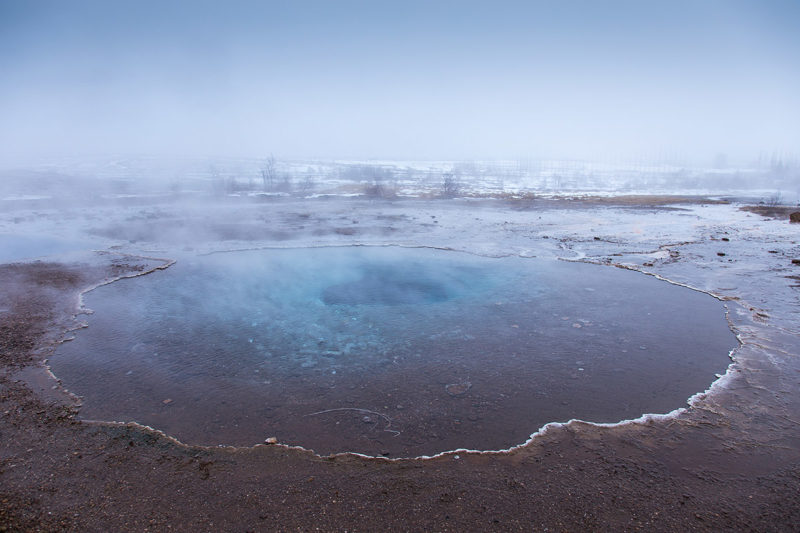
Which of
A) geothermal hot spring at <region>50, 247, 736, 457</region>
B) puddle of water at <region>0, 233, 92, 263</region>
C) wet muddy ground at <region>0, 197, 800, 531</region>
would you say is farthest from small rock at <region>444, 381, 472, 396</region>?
puddle of water at <region>0, 233, 92, 263</region>

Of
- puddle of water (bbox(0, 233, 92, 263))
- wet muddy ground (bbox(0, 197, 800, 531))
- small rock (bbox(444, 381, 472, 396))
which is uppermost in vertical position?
puddle of water (bbox(0, 233, 92, 263))

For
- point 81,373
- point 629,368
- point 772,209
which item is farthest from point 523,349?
point 772,209

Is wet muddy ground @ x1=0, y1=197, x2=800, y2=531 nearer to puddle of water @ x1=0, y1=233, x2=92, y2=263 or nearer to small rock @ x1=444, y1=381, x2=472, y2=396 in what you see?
small rock @ x1=444, y1=381, x2=472, y2=396

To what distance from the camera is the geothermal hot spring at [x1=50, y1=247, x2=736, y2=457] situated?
15.3 ft

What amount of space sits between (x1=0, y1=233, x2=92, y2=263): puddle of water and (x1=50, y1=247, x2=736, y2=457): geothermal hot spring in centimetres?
514

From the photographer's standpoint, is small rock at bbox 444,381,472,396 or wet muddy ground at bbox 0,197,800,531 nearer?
wet muddy ground at bbox 0,197,800,531

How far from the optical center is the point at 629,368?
5.79m

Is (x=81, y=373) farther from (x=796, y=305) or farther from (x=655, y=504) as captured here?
(x=796, y=305)

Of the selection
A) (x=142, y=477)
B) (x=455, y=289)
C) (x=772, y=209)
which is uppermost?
(x=772, y=209)

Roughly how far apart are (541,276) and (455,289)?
240 centimetres

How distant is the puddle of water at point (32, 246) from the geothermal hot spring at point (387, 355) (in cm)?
514

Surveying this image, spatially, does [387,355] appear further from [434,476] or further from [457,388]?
[434,476]

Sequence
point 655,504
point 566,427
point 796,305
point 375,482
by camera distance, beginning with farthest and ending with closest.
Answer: point 796,305 < point 566,427 < point 375,482 < point 655,504

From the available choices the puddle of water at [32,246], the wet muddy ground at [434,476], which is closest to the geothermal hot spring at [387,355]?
the wet muddy ground at [434,476]
